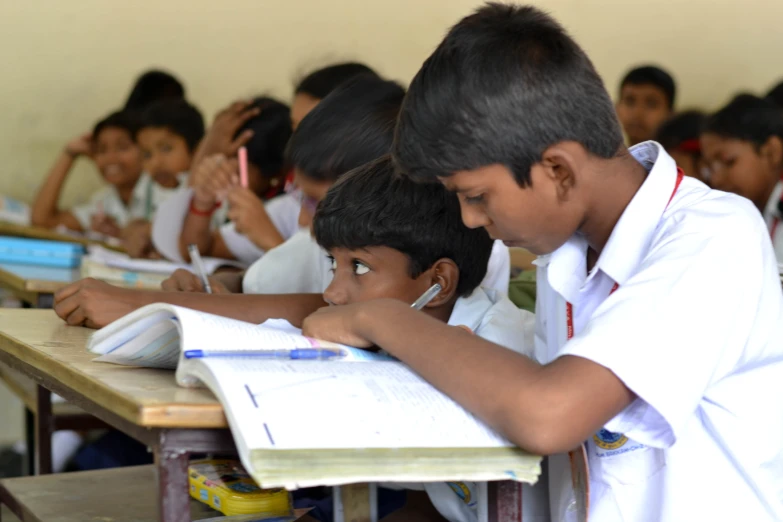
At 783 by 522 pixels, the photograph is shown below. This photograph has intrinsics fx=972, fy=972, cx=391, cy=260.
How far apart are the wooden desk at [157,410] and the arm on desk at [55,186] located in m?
2.88

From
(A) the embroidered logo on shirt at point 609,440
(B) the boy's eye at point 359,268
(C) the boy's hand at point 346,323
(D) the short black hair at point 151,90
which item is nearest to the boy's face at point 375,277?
(B) the boy's eye at point 359,268

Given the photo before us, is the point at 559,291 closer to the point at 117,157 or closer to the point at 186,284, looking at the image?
the point at 186,284

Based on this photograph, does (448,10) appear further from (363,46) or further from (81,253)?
(81,253)

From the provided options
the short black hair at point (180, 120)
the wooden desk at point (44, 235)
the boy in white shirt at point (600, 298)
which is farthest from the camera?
the short black hair at point (180, 120)

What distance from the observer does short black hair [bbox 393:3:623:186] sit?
95cm

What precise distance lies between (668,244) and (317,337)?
14.7 inches

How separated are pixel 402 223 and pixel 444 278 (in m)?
0.09

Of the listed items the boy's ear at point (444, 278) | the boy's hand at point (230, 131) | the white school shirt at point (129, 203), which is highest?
the boy's hand at point (230, 131)

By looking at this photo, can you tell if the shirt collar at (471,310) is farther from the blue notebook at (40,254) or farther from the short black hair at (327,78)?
the blue notebook at (40,254)

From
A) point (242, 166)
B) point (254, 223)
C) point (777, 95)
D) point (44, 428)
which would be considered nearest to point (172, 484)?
point (44, 428)

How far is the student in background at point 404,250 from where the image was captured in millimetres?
1298

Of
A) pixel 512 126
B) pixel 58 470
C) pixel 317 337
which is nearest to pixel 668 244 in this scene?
pixel 512 126

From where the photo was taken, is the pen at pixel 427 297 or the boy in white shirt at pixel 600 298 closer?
the boy in white shirt at pixel 600 298

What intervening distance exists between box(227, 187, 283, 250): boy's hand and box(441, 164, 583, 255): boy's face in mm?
1227
